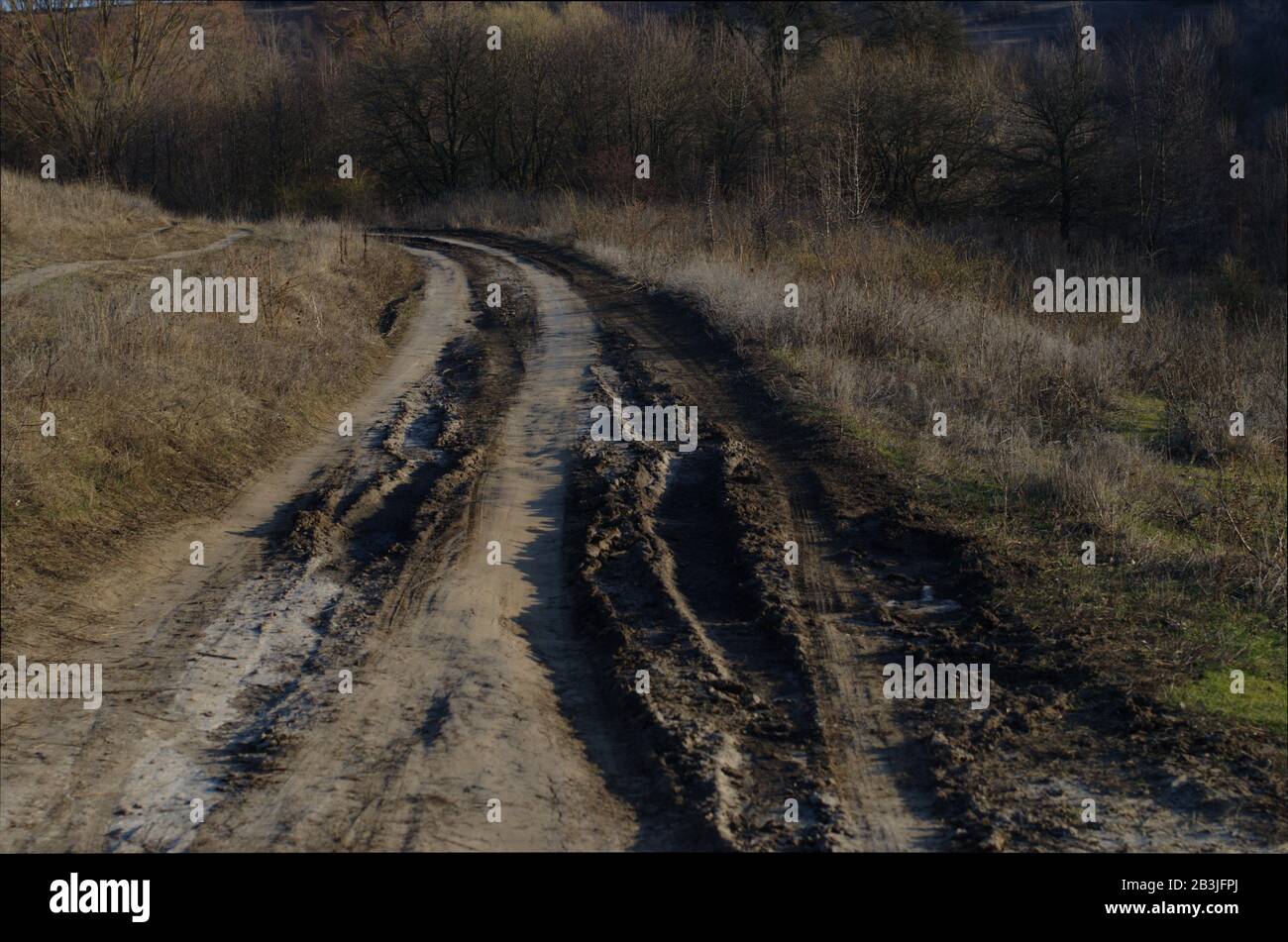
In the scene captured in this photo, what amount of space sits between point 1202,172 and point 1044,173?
4.51 metres

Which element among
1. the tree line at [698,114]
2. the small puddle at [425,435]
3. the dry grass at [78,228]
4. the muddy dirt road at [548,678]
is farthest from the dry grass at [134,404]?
the tree line at [698,114]

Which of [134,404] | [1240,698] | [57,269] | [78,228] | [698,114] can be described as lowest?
[1240,698]

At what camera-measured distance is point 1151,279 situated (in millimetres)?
25625

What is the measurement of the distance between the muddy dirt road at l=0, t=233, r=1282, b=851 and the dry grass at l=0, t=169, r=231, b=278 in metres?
9.68

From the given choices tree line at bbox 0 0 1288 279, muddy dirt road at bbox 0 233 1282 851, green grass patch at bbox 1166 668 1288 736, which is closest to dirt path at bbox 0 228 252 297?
muddy dirt road at bbox 0 233 1282 851

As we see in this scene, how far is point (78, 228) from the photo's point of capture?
65.2 feet

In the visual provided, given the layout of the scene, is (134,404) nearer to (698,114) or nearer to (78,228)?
(78,228)

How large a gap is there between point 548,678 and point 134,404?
17.2ft

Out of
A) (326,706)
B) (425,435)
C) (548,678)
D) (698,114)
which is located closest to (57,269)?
(425,435)

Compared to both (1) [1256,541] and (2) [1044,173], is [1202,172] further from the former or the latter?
(1) [1256,541]

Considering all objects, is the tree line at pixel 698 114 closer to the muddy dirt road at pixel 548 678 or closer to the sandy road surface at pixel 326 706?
the muddy dirt road at pixel 548 678

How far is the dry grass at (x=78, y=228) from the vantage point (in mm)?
17016
